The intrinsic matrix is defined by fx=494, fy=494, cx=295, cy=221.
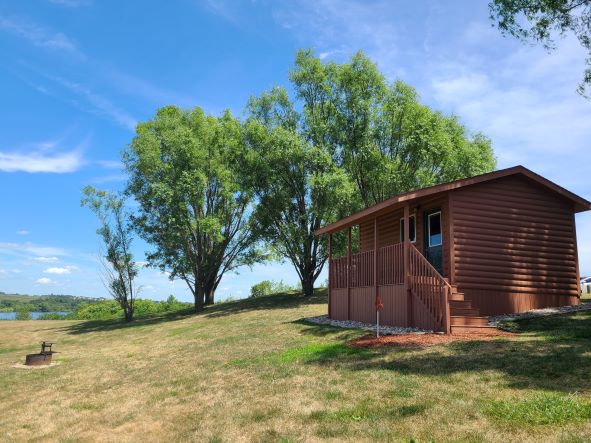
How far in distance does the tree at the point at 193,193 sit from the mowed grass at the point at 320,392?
14.8m

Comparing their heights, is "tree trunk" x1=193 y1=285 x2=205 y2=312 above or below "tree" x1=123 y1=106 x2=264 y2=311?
below

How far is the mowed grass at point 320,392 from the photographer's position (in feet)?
20.0

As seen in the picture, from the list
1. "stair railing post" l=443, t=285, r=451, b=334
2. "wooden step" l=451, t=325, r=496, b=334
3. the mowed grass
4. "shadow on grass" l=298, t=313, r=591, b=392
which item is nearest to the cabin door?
"wooden step" l=451, t=325, r=496, b=334

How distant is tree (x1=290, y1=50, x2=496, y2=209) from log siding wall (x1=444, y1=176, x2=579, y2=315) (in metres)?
12.2

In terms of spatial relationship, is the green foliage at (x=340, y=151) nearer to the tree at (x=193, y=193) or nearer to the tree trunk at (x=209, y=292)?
the tree at (x=193, y=193)

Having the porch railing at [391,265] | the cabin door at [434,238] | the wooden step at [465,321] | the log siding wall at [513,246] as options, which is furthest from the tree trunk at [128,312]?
the wooden step at [465,321]

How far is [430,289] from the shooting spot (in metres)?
13.9

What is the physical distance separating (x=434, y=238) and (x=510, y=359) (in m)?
8.81

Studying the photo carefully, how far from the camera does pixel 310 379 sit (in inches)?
364

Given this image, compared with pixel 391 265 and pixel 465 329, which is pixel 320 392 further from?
pixel 391 265

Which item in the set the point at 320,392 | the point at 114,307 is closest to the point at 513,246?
the point at 320,392

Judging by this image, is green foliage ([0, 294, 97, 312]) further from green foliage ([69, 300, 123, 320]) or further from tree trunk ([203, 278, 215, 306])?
tree trunk ([203, 278, 215, 306])

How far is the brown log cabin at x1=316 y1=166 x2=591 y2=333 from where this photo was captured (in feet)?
49.0

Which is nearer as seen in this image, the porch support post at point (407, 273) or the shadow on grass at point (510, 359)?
the shadow on grass at point (510, 359)
